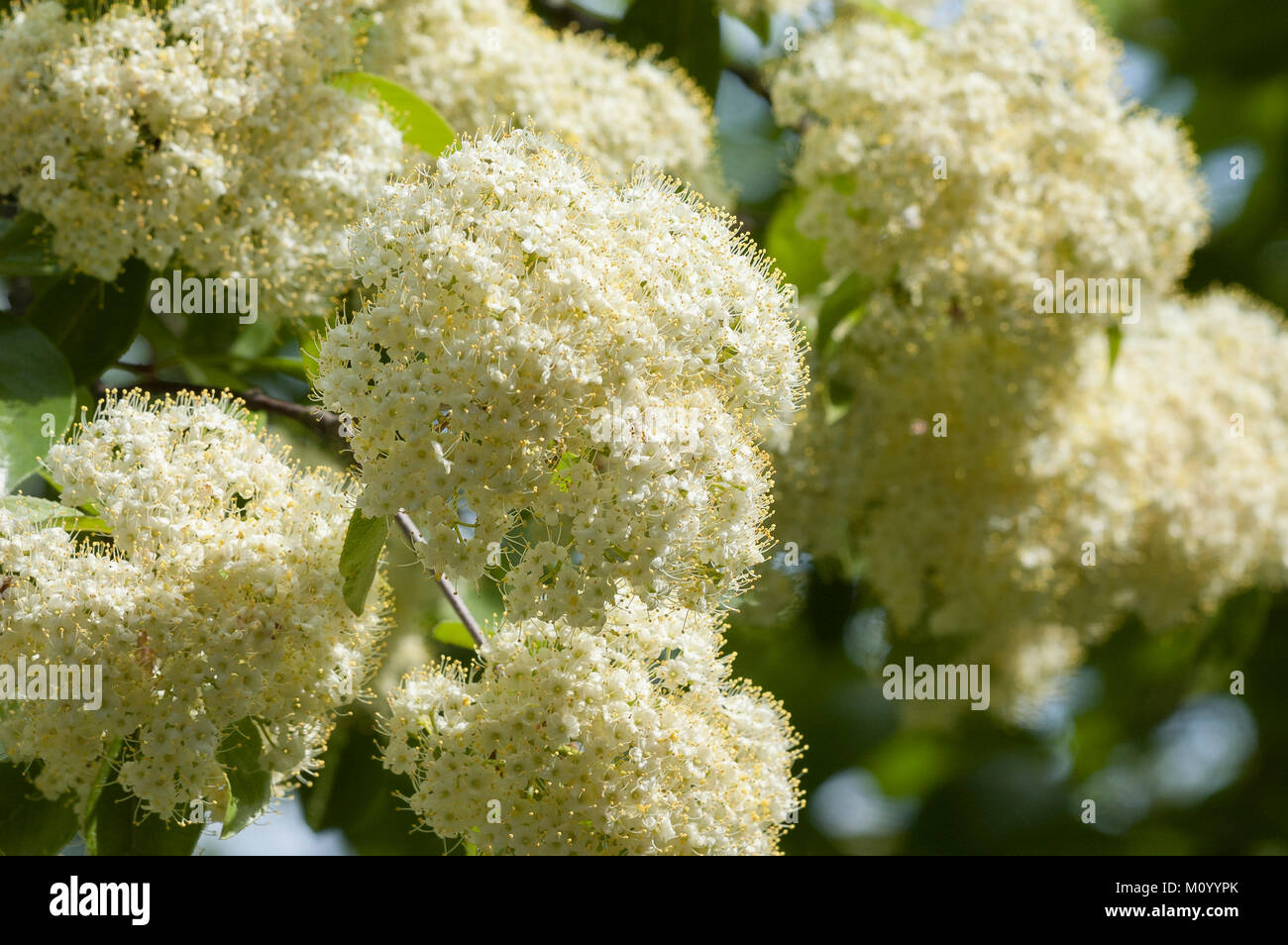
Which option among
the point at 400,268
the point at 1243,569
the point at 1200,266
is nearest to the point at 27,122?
the point at 400,268

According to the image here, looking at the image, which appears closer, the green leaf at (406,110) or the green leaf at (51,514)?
the green leaf at (51,514)

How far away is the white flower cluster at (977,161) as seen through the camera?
152 inches

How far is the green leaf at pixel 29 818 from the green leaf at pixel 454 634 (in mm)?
908

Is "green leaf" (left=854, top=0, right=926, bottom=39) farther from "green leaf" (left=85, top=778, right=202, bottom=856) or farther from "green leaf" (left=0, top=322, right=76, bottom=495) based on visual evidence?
"green leaf" (left=85, top=778, right=202, bottom=856)

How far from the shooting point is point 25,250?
313 centimetres

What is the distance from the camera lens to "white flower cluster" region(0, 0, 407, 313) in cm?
295

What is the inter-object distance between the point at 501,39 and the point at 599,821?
247cm

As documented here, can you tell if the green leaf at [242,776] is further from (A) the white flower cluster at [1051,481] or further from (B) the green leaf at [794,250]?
(B) the green leaf at [794,250]

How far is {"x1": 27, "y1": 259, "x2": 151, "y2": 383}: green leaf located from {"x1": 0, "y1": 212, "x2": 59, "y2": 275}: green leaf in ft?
0.23

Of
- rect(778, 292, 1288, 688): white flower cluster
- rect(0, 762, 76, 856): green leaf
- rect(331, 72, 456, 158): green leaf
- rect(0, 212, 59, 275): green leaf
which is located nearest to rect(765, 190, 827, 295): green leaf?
rect(778, 292, 1288, 688): white flower cluster

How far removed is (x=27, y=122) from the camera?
2.97 meters

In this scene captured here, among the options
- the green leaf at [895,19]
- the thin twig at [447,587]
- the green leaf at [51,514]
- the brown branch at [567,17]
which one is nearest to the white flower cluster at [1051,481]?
the green leaf at [895,19]

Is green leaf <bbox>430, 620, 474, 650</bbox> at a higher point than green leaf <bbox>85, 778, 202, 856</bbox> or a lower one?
higher

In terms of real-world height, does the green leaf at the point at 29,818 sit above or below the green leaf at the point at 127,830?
below
